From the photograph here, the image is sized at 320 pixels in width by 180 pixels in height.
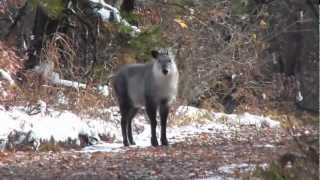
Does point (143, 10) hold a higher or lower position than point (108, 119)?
higher

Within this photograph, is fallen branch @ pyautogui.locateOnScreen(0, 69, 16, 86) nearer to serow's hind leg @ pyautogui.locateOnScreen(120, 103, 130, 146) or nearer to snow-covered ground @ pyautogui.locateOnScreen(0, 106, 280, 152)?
snow-covered ground @ pyautogui.locateOnScreen(0, 106, 280, 152)

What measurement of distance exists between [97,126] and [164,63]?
2.04m

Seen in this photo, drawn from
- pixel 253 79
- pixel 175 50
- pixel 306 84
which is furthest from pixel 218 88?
pixel 306 84

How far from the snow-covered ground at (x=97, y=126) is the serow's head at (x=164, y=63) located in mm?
1202

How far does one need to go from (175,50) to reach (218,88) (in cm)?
204

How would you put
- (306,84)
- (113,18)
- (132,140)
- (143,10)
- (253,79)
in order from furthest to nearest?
(306,84)
(253,79)
(143,10)
(113,18)
(132,140)

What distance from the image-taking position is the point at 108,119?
12188 millimetres

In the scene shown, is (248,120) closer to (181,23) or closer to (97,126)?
(181,23)

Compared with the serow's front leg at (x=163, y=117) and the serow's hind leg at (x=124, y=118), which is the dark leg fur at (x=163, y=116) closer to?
the serow's front leg at (x=163, y=117)

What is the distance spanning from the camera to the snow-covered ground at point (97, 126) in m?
10.7

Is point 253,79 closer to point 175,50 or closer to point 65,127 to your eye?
point 175,50

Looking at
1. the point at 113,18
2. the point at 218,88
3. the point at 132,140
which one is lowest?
the point at 132,140

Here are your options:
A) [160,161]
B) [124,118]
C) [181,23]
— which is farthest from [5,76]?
[160,161]

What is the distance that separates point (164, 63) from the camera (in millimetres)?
10141
